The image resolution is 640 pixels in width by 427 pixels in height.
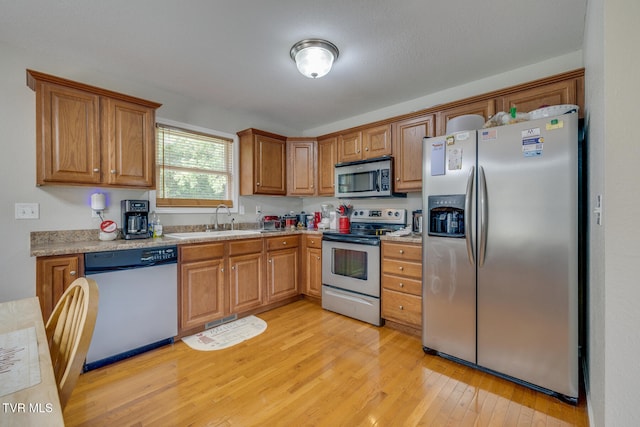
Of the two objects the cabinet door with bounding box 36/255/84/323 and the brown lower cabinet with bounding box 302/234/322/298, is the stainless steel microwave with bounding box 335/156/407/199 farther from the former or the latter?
the cabinet door with bounding box 36/255/84/323

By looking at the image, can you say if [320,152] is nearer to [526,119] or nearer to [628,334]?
[526,119]

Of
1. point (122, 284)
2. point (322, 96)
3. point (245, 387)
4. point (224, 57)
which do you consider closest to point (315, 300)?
point (245, 387)

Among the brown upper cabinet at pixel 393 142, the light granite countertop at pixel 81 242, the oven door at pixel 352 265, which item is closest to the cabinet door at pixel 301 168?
the brown upper cabinet at pixel 393 142

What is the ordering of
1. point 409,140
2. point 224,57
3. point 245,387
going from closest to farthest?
1. point 245,387
2. point 224,57
3. point 409,140

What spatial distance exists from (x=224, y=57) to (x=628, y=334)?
Result: 2987 millimetres

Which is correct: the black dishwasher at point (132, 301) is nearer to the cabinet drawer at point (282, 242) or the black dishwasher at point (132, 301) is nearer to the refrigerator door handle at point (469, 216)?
the cabinet drawer at point (282, 242)

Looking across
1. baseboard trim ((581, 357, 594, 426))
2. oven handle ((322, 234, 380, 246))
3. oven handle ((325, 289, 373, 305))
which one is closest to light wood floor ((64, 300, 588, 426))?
baseboard trim ((581, 357, 594, 426))

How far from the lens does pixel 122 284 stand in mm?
2184

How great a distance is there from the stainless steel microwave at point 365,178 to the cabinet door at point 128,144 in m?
2.06

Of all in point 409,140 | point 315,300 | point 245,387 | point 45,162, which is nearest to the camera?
point 245,387

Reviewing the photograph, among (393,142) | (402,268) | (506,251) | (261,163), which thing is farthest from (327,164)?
(506,251)

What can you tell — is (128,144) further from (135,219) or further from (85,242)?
(85,242)

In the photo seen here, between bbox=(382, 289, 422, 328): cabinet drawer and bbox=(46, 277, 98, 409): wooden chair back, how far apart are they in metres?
2.37

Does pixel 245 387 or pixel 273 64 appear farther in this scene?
pixel 273 64
